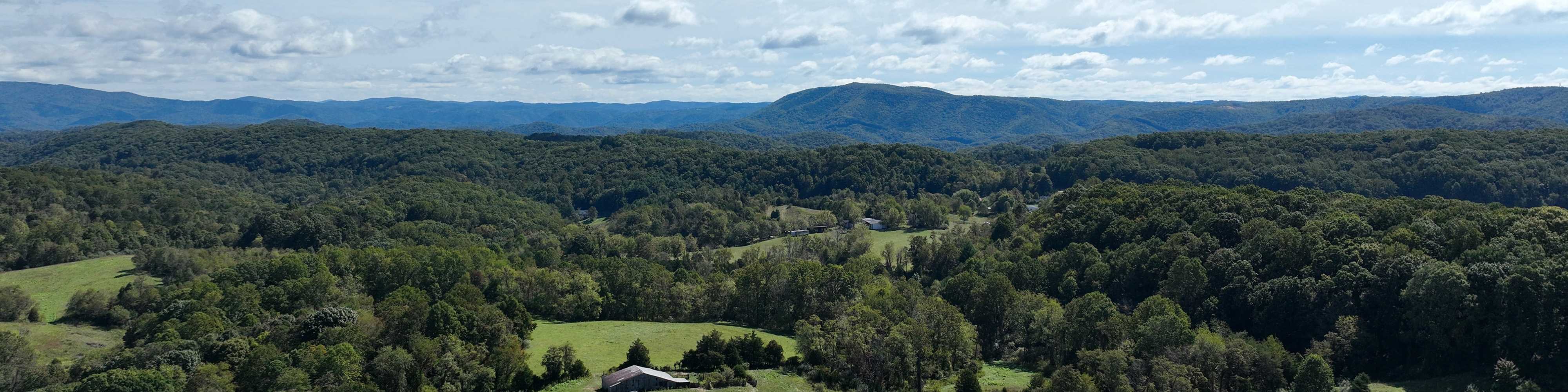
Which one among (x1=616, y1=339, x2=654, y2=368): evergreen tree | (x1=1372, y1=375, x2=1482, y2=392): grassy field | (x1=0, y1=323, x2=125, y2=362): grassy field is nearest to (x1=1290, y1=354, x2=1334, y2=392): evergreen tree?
(x1=1372, y1=375, x2=1482, y2=392): grassy field

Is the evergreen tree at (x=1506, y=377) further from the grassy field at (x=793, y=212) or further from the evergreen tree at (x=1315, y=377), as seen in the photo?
the grassy field at (x=793, y=212)

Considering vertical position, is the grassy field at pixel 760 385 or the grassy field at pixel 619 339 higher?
the grassy field at pixel 760 385

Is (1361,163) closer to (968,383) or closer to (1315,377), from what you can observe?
(1315,377)

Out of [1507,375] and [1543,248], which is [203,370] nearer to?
[1507,375]

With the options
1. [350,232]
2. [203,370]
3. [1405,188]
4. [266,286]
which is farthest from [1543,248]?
[350,232]

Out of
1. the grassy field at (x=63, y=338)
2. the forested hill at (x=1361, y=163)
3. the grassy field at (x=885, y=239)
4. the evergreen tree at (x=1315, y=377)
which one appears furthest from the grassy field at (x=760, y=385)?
the forested hill at (x=1361, y=163)

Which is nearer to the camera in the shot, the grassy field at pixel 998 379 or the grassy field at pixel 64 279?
the grassy field at pixel 998 379
